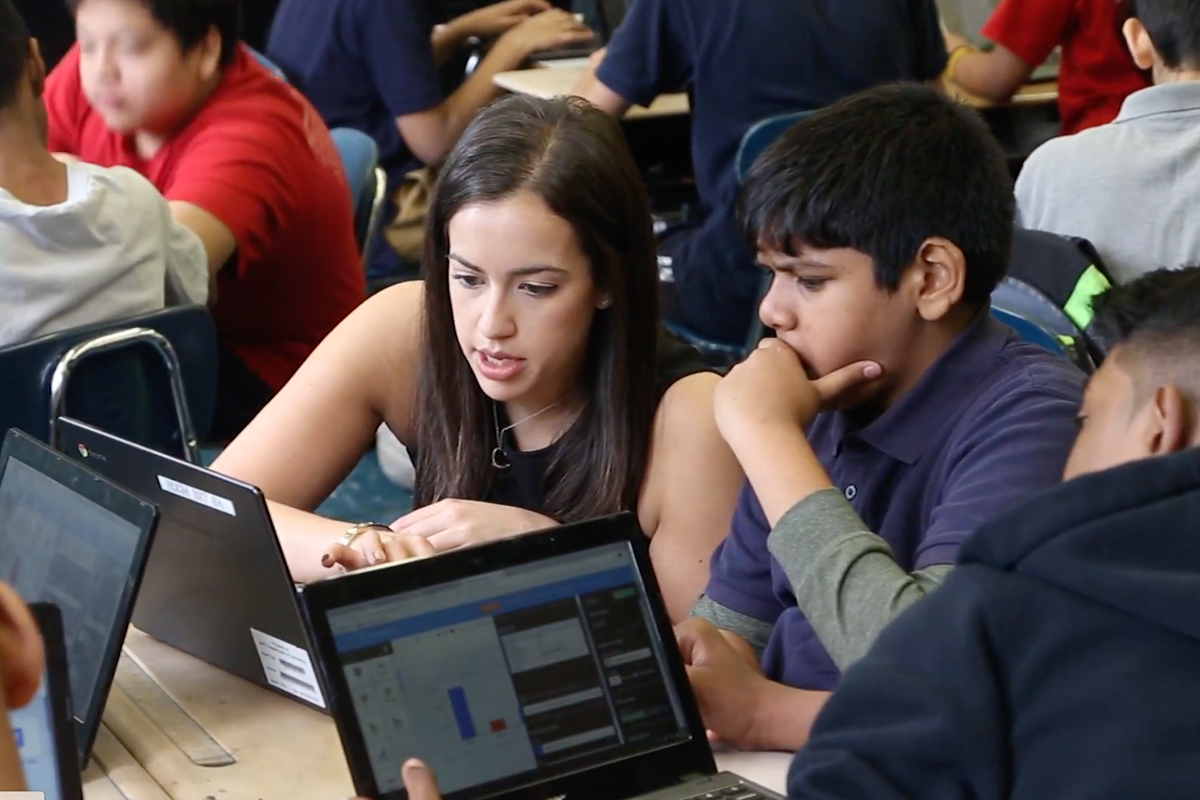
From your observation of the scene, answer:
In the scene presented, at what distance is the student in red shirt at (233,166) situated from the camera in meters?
2.44

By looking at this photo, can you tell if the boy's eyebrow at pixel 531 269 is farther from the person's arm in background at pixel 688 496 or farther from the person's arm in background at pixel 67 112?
the person's arm in background at pixel 67 112

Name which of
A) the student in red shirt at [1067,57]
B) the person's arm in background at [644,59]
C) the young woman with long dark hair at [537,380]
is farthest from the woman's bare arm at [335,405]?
the student in red shirt at [1067,57]

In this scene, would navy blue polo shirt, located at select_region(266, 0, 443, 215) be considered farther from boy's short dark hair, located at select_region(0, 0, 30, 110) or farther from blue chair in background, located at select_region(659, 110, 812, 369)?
boy's short dark hair, located at select_region(0, 0, 30, 110)

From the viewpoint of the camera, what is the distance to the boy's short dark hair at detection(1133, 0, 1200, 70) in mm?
2414

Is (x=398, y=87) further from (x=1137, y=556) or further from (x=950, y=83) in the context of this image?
(x=1137, y=556)

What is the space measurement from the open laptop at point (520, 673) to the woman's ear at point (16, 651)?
1.55 ft

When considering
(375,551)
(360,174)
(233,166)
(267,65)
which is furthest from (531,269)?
(267,65)

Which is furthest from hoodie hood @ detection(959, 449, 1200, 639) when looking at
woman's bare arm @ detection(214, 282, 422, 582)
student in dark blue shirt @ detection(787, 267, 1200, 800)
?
woman's bare arm @ detection(214, 282, 422, 582)

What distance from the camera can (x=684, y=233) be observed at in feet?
10.9

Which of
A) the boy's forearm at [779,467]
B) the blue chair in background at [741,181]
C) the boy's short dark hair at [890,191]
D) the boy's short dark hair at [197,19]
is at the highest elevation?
the boy's short dark hair at [197,19]

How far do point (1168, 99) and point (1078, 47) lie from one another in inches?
55.6

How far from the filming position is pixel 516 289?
152cm

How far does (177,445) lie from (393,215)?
5.65 ft

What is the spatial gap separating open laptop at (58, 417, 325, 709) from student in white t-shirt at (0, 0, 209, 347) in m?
0.73
